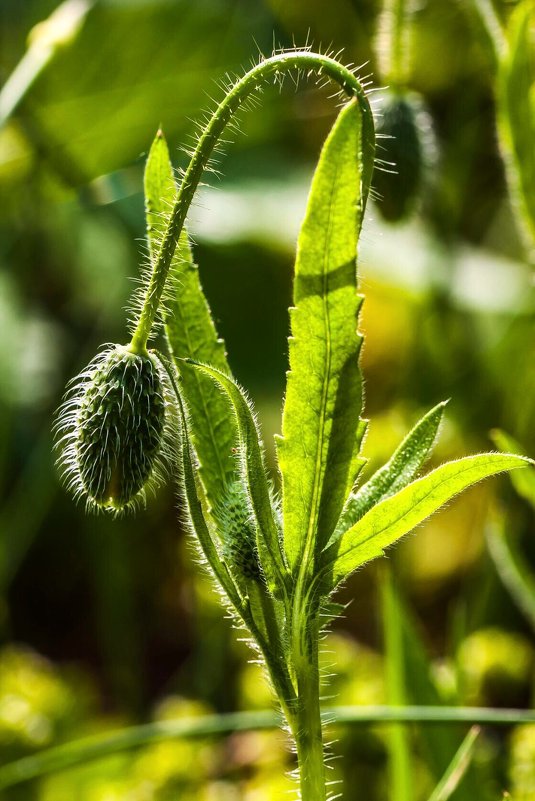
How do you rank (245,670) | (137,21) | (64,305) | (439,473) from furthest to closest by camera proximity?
(64,305), (137,21), (245,670), (439,473)

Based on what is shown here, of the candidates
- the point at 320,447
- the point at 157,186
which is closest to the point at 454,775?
the point at 320,447

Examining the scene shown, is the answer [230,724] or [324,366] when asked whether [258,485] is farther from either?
[230,724]

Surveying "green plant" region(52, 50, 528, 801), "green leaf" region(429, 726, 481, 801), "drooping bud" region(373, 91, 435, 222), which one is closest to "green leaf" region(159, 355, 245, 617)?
"green plant" region(52, 50, 528, 801)

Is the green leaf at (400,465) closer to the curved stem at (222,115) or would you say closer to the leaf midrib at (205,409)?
the leaf midrib at (205,409)

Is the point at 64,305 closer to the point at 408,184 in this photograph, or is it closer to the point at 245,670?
the point at 245,670

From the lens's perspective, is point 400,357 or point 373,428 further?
point 400,357

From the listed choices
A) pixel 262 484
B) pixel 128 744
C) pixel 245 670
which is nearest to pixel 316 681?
pixel 262 484

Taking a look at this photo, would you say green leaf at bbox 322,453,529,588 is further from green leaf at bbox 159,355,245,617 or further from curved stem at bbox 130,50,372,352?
curved stem at bbox 130,50,372,352
